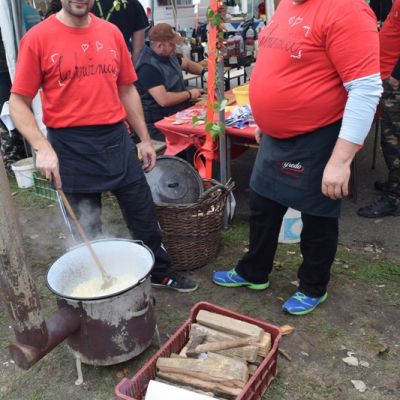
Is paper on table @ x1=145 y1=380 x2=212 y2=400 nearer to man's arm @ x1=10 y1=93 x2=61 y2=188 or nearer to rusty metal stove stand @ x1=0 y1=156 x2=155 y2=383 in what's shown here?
rusty metal stove stand @ x1=0 y1=156 x2=155 y2=383

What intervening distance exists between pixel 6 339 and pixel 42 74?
169cm

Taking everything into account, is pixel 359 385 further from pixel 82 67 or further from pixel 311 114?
pixel 82 67

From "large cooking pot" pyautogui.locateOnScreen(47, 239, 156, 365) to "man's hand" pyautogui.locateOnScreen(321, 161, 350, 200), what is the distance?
101cm

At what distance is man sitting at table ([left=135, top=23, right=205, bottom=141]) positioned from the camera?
4410mm

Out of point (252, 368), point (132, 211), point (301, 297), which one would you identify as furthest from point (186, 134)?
point (252, 368)

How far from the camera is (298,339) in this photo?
2707 mm

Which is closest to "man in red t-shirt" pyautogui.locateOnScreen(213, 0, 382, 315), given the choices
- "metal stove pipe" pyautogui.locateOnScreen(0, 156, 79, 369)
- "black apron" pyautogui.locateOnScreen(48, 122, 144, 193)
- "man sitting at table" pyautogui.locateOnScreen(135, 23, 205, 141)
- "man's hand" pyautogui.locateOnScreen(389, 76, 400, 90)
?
"black apron" pyautogui.locateOnScreen(48, 122, 144, 193)

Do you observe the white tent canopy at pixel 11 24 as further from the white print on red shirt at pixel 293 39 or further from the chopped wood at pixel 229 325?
the chopped wood at pixel 229 325

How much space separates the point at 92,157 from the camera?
8.43 feet

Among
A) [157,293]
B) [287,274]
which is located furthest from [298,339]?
[157,293]

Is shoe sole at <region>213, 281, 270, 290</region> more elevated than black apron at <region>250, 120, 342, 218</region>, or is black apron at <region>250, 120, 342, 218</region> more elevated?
black apron at <region>250, 120, 342, 218</region>

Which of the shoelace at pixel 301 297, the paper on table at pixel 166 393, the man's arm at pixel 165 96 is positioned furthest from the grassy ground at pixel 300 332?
the man's arm at pixel 165 96

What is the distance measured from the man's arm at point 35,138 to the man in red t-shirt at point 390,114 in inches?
116

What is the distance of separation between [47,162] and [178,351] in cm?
122
